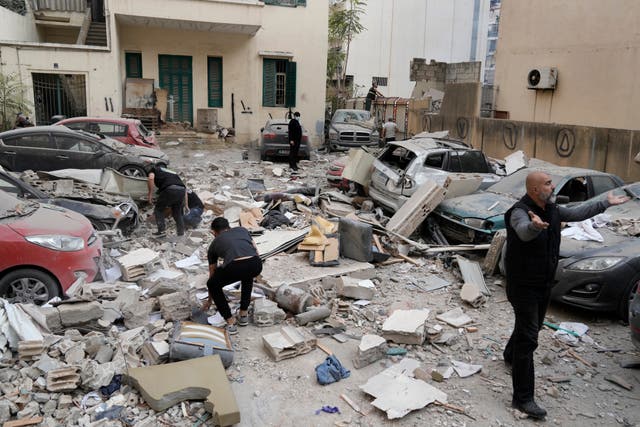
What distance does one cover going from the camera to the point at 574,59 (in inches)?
728

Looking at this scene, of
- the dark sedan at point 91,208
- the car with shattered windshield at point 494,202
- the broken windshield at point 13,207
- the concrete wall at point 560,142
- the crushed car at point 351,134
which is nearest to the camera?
the broken windshield at point 13,207

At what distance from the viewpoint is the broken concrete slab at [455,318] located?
638 centimetres

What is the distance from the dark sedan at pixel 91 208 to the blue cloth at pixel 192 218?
1001mm

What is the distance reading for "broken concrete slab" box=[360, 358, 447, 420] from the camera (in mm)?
4500

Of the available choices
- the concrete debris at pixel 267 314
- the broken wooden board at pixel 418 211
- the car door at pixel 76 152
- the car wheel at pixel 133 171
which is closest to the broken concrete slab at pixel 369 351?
the concrete debris at pixel 267 314

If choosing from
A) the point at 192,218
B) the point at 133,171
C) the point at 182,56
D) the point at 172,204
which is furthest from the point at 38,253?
the point at 182,56

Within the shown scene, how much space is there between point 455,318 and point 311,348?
1.95 meters

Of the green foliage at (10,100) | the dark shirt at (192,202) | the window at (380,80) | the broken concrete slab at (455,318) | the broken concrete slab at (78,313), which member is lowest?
the broken concrete slab at (455,318)

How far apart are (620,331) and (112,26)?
19.0 m

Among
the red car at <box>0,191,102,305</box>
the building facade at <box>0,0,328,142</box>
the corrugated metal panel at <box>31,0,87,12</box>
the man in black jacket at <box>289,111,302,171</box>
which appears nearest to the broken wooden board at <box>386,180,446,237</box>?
the red car at <box>0,191,102,305</box>

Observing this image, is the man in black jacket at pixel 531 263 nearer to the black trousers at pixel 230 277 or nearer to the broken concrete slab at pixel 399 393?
the broken concrete slab at pixel 399 393

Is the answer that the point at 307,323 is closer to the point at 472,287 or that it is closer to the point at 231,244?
the point at 231,244

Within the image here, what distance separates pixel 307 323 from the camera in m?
6.28

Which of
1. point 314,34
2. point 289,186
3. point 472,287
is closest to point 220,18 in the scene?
point 314,34
